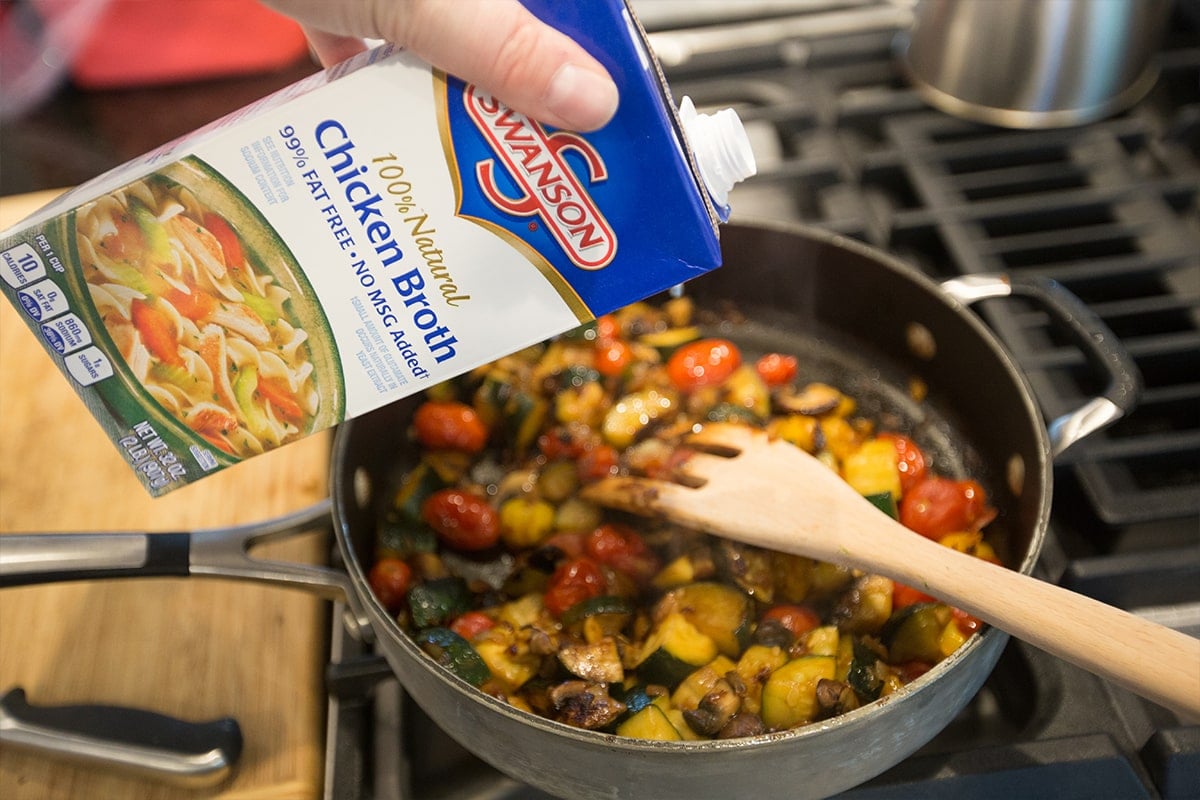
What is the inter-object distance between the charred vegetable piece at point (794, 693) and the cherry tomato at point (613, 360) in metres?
0.51

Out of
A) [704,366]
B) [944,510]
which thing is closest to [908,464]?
[944,510]

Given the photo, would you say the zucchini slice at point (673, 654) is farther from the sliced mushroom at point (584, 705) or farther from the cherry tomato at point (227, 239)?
the cherry tomato at point (227, 239)

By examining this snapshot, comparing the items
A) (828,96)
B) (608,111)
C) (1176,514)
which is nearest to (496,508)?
(608,111)

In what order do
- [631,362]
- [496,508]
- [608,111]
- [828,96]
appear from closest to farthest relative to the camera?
[608,111], [496,508], [631,362], [828,96]

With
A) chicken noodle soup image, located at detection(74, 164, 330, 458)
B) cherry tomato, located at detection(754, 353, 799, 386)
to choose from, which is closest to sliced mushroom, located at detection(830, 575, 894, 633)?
cherry tomato, located at detection(754, 353, 799, 386)

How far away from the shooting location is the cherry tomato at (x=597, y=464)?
1204 mm

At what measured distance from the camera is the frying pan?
0.79 metres

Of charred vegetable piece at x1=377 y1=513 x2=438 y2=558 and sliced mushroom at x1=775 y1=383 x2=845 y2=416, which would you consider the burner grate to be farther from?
charred vegetable piece at x1=377 y1=513 x2=438 y2=558

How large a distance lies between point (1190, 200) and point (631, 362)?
0.84 metres

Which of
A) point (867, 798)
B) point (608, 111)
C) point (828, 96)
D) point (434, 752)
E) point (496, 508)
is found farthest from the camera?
point (828, 96)

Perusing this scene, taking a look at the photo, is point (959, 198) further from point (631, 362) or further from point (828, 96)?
point (631, 362)

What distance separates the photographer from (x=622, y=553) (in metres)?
1.10

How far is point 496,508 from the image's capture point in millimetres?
1202

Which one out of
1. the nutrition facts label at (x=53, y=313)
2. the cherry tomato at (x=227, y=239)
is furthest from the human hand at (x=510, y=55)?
the nutrition facts label at (x=53, y=313)
